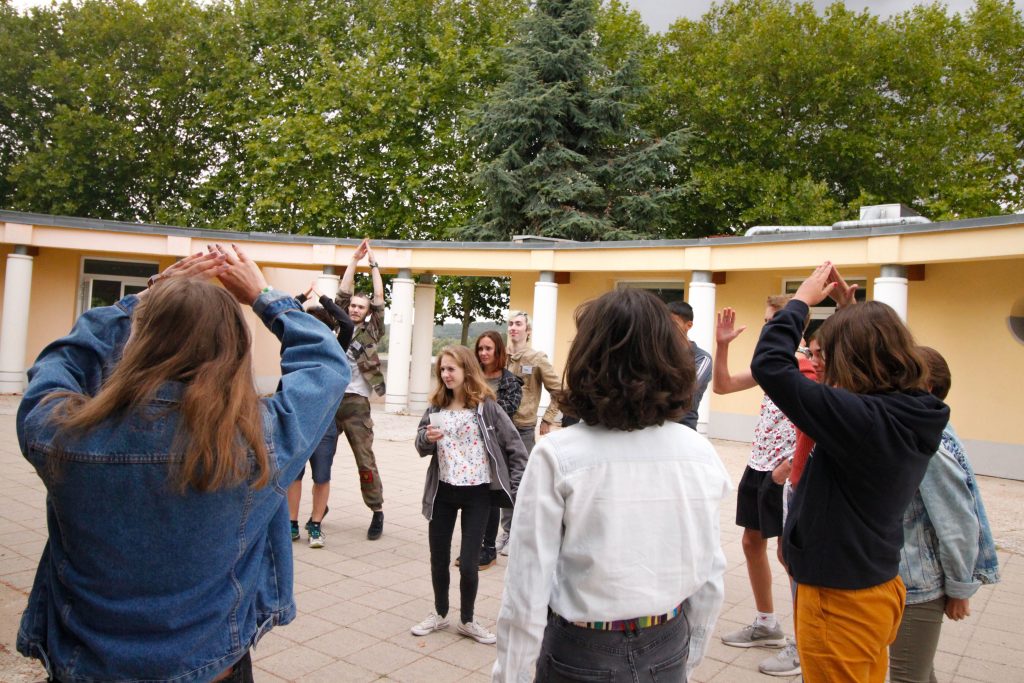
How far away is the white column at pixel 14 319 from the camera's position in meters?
16.9

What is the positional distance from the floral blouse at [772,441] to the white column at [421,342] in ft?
47.7

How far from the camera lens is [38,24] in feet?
89.9

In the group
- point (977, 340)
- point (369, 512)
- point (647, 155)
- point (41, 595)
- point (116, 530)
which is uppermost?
point (647, 155)

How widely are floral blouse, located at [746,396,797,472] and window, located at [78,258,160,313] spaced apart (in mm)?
18183

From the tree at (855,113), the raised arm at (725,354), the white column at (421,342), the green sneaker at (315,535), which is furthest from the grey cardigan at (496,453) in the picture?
the tree at (855,113)

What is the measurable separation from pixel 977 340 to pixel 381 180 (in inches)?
795

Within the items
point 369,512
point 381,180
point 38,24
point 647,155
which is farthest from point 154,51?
point 369,512

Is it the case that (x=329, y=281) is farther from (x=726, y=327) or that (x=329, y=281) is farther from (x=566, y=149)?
(x=726, y=327)

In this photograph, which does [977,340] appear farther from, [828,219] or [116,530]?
[116,530]

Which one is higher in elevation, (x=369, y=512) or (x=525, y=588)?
(x=525, y=588)

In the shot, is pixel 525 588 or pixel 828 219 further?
pixel 828 219

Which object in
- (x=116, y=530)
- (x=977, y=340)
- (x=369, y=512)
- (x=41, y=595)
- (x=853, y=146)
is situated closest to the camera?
(x=116, y=530)

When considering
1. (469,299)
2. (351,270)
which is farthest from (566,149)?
(351,270)

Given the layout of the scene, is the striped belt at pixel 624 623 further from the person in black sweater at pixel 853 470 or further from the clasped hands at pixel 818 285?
the clasped hands at pixel 818 285
